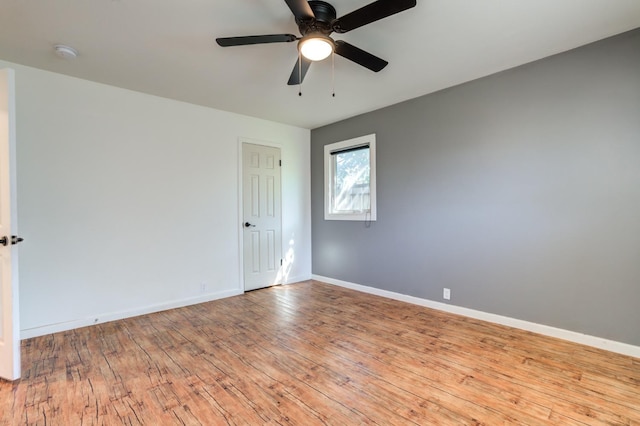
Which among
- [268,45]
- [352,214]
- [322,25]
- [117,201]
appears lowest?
[352,214]

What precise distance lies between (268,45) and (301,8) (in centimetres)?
84

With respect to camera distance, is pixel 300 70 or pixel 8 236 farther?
pixel 300 70

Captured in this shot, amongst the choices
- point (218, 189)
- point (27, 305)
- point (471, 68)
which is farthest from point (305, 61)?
point (27, 305)

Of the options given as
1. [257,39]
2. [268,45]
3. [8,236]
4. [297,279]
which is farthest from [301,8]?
[297,279]

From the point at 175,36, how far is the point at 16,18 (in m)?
1.05

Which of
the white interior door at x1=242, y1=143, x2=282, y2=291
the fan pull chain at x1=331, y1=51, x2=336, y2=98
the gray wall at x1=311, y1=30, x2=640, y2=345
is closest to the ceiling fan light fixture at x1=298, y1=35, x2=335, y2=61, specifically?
the fan pull chain at x1=331, y1=51, x2=336, y2=98

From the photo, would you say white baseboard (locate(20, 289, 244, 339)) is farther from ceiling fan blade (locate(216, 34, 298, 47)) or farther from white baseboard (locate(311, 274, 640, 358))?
ceiling fan blade (locate(216, 34, 298, 47))

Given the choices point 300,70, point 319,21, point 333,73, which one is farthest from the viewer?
point 333,73

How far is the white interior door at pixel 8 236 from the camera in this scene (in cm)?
215

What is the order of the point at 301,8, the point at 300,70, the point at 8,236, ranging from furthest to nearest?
the point at 300,70 → the point at 8,236 → the point at 301,8

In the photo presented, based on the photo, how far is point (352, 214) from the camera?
4.59m

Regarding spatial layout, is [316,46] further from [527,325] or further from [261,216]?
[527,325]

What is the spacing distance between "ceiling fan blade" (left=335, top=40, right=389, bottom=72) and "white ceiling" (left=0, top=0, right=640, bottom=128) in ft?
0.73

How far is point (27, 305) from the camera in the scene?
2.87 m
